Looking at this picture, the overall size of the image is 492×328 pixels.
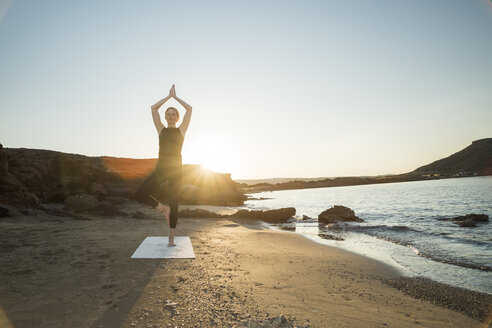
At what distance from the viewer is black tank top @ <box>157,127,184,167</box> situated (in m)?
5.71

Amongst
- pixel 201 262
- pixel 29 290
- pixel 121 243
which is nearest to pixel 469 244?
pixel 201 262

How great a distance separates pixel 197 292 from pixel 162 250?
7.46ft

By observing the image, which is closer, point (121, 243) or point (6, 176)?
point (121, 243)

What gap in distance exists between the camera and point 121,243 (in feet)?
19.6

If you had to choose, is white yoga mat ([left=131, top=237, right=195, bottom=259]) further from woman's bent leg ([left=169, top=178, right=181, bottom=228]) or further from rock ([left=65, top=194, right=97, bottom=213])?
rock ([left=65, top=194, right=97, bottom=213])

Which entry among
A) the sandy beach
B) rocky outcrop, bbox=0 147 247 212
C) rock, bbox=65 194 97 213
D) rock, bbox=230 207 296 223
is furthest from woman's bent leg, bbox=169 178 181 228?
rock, bbox=230 207 296 223

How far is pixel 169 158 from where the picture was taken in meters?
5.75

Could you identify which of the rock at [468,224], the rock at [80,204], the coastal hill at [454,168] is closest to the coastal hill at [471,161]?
the coastal hill at [454,168]

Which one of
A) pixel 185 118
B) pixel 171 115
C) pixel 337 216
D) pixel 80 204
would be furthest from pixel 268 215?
pixel 171 115

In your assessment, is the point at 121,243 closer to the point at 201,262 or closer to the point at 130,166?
the point at 201,262

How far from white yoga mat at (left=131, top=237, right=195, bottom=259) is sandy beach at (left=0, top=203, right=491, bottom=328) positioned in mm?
152

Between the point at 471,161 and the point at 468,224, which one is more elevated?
the point at 471,161

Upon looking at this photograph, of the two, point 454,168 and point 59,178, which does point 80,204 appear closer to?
point 59,178

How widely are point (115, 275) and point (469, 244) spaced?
1167 cm
